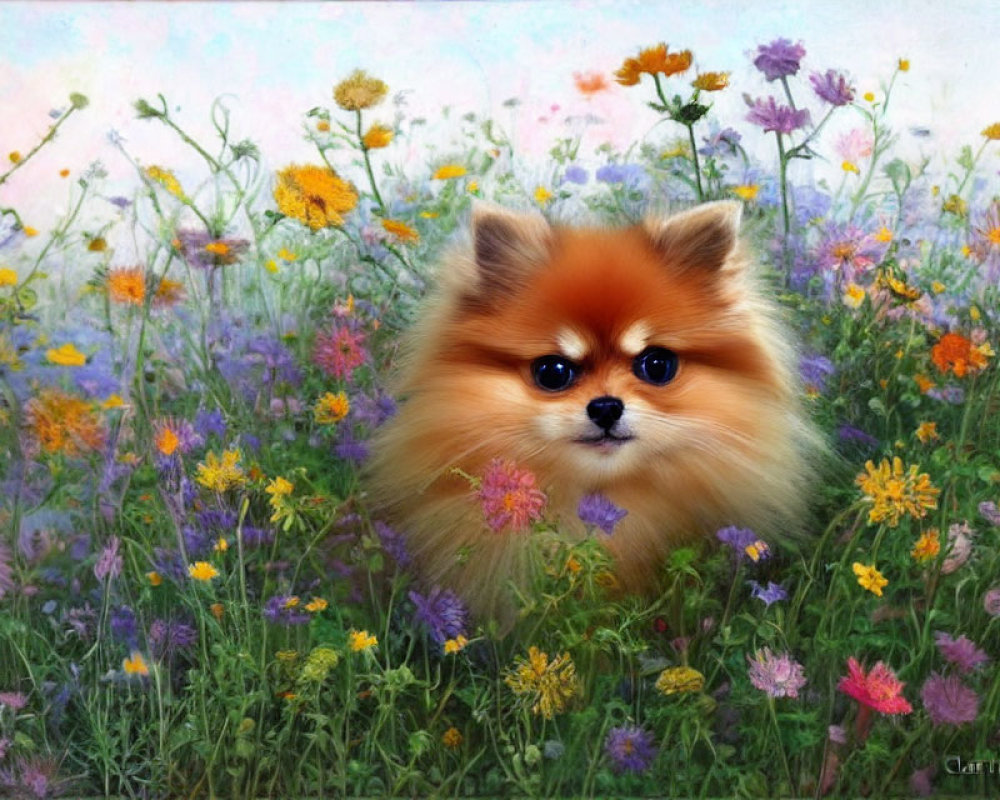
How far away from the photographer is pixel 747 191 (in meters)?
1.71

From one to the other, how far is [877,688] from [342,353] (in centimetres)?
102

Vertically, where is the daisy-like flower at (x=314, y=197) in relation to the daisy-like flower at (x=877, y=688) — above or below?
above

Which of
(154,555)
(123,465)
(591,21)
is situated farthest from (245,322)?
(591,21)

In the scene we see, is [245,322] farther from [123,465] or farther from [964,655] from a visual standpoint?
[964,655]

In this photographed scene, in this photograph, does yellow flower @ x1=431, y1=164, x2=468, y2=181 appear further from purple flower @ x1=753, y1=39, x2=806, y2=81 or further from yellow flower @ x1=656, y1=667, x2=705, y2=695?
yellow flower @ x1=656, y1=667, x2=705, y2=695

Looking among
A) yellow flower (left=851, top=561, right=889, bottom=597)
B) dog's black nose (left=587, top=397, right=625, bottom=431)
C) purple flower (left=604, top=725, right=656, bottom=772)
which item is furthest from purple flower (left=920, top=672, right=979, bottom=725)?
dog's black nose (left=587, top=397, right=625, bottom=431)

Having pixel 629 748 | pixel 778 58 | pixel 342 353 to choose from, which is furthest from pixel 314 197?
pixel 629 748

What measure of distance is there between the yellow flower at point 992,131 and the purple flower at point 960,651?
852 millimetres

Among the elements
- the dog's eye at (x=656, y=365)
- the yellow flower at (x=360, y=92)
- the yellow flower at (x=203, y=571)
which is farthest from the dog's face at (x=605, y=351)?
the yellow flower at (x=203, y=571)

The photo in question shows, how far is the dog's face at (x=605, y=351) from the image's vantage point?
154 cm

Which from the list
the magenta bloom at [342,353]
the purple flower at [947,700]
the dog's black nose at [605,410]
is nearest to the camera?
the dog's black nose at [605,410]

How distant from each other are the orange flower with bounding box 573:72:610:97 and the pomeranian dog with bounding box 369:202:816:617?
0.87 ft

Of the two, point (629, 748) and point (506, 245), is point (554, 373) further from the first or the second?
point (629, 748)

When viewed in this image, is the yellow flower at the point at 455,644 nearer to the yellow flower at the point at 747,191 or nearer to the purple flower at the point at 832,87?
the yellow flower at the point at 747,191
